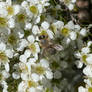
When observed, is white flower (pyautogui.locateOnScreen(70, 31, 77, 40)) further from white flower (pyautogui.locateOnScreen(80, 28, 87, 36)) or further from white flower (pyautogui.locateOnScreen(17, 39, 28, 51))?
white flower (pyautogui.locateOnScreen(17, 39, 28, 51))

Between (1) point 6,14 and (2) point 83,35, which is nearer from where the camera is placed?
(1) point 6,14

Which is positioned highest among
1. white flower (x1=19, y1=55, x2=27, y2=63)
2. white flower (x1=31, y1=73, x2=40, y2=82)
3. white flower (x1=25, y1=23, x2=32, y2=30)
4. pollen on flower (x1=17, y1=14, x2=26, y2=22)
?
pollen on flower (x1=17, y1=14, x2=26, y2=22)

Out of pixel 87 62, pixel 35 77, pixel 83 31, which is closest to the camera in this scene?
pixel 35 77

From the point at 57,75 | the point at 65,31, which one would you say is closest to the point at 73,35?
the point at 65,31

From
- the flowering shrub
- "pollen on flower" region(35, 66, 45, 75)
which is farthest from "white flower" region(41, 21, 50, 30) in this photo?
"pollen on flower" region(35, 66, 45, 75)

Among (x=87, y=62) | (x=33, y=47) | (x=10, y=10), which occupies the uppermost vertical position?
(x=10, y=10)

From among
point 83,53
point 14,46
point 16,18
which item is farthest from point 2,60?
point 83,53

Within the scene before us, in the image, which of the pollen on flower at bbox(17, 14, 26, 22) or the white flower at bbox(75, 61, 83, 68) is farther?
the white flower at bbox(75, 61, 83, 68)

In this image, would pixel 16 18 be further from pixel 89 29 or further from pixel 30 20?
pixel 89 29

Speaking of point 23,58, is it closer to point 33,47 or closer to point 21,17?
point 33,47
